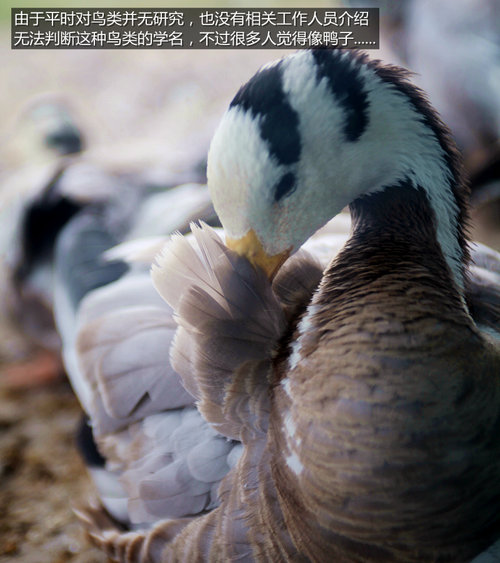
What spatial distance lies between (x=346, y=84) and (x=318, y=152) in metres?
0.11

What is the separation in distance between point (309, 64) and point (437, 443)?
58 centimetres

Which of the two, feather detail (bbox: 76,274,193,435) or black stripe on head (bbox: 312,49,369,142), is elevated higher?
black stripe on head (bbox: 312,49,369,142)

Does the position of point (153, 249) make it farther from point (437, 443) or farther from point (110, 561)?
point (437, 443)

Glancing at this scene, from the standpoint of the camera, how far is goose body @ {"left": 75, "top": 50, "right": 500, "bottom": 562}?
3.01 ft

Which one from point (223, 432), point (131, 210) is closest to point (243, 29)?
point (131, 210)

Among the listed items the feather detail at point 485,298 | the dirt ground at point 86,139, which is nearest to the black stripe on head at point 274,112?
the feather detail at point 485,298

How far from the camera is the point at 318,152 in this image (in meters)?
0.98

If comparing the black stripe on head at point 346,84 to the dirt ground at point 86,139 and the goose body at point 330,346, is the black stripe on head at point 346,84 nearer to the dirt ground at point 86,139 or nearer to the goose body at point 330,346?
the goose body at point 330,346

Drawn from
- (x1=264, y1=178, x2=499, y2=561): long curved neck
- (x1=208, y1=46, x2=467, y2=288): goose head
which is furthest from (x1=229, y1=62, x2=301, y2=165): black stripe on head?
(x1=264, y1=178, x2=499, y2=561): long curved neck

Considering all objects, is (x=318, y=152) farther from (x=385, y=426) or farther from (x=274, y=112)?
(x=385, y=426)

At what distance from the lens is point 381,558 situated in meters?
0.94

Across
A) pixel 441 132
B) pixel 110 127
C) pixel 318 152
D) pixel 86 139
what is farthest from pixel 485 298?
pixel 110 127

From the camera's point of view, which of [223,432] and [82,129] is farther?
[82,129]

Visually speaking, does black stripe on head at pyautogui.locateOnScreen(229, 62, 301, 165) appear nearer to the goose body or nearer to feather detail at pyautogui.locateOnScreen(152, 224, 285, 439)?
the goose body
